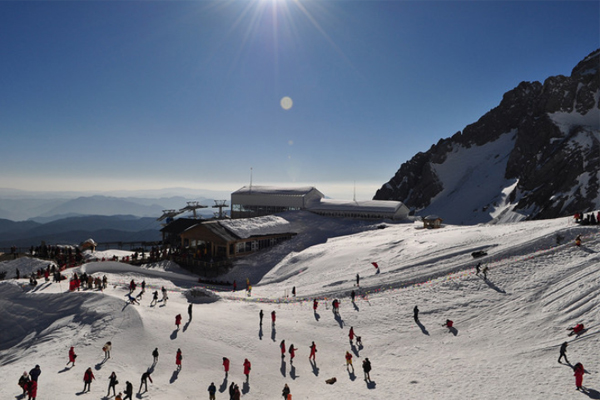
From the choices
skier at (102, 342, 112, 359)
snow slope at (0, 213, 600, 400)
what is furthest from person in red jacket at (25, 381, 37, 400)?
skier at (102, 342, 112, 359)

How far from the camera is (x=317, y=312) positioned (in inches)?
1025

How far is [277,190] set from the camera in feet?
245

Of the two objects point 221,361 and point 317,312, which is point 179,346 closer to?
point 221,361

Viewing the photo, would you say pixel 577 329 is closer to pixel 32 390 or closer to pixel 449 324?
pixel 449 324

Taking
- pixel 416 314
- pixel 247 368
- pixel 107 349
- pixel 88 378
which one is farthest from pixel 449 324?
pixel 107 349

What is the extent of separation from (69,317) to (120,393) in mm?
12098

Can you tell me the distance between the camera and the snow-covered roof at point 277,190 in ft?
237

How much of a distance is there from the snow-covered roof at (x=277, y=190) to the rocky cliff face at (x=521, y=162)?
56578 millimetres

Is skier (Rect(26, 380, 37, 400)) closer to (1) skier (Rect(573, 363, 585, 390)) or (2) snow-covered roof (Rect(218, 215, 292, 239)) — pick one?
(1) skier (Rect(573, 363, 585, 390))

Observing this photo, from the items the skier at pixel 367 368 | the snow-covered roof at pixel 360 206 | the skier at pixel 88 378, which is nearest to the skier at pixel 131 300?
the skier at pixel 88 378

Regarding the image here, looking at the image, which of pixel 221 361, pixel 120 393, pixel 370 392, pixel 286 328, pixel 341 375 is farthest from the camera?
pixel 286 328

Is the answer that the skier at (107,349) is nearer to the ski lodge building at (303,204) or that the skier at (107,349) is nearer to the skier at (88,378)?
the skier at (88,378)

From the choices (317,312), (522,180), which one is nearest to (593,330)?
(317,312)

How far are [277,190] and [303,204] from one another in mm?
7992
